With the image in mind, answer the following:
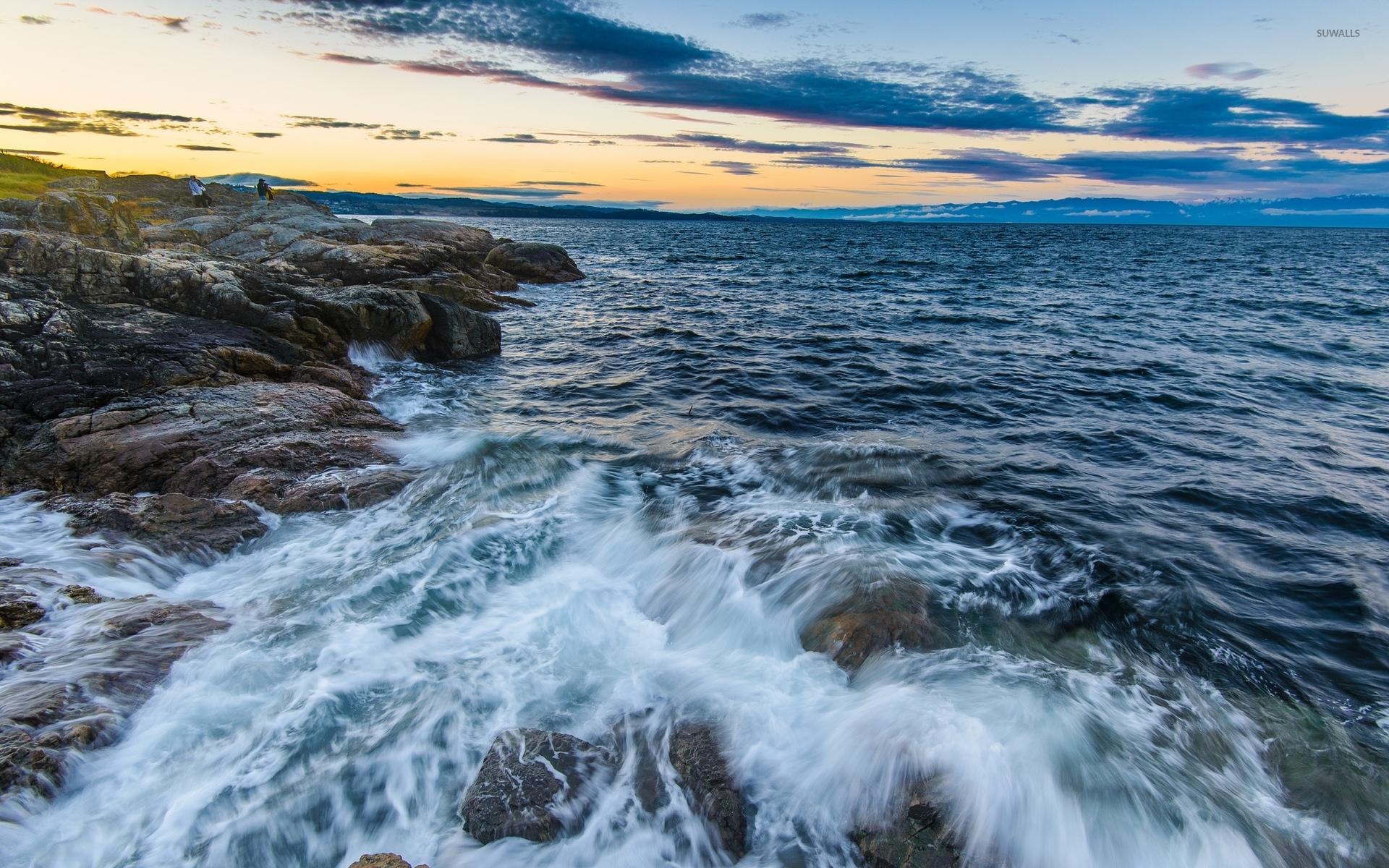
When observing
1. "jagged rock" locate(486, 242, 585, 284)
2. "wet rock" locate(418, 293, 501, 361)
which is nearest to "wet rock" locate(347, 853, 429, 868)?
"wet rock" locate(418, 293, 501, 361)

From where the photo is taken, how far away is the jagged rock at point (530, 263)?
108 ft

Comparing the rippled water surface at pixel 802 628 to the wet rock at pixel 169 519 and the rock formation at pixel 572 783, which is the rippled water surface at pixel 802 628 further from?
the wet rock at pixel 169 519

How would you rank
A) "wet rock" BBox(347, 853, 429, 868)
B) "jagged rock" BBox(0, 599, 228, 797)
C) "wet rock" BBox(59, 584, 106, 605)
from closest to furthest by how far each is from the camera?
"wet rock" BBox(347, 853, 429, 868), "jagged rock" BBox(0, 599, 228, 797), "wet rock" BBox(59, 584, 106, 605)

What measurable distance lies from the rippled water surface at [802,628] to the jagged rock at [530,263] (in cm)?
2107

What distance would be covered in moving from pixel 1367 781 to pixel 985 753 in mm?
2854

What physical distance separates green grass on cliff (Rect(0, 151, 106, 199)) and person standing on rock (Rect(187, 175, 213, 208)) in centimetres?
658


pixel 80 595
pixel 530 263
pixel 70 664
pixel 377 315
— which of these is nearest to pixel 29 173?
pixel 530 263

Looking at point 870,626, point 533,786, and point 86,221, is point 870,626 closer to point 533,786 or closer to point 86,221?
point 533,786

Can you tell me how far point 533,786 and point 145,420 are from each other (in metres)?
8.30

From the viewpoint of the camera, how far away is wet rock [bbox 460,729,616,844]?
4.02 m

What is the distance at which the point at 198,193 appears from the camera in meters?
39.1

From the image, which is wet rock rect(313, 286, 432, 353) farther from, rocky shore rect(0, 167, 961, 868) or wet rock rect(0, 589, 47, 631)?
wet rock rect(0, 589, 47, 631)

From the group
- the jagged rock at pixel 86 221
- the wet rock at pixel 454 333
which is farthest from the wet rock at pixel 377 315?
the jagged rock at pixel 86 221

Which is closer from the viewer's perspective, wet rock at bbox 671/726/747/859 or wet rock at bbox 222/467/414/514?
wet rock at bbox 671/726/747/859
